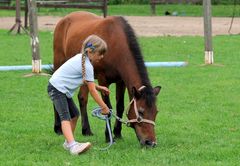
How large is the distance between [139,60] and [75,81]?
37.6 inches

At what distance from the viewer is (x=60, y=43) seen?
9906 mm

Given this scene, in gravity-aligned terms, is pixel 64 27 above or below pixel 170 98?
above

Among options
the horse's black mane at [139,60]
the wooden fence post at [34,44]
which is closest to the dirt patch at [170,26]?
the wooden fence post at [34,44]

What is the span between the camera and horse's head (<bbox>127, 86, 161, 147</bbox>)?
24.9 ft

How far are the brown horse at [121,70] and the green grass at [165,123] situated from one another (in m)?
0.27

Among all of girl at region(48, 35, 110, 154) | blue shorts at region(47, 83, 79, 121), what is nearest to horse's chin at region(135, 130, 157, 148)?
girl at region(48, 35, 110, 154)

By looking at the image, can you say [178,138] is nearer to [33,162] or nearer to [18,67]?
[33,162]

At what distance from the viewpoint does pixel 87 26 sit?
30.5ft

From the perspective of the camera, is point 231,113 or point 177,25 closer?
point 231,113

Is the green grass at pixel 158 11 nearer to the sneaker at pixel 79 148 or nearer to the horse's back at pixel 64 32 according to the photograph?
the horse's back at pixel 64 32

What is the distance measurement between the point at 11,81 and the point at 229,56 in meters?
6.64

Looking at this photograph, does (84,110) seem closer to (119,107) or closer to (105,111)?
(119,107)

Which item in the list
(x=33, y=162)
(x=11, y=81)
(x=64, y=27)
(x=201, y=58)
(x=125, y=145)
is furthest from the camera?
(x=201, y=58)

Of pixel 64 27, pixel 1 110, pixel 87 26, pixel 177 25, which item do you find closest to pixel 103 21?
pixel 87 26
